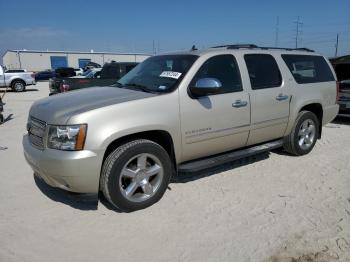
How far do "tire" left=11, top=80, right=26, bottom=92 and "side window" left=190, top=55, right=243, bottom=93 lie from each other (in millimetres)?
20865

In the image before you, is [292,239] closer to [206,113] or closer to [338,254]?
[338,254]

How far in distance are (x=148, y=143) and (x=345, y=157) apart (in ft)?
13.1

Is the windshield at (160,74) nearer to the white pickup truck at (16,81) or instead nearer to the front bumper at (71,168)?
the front bumper at (71,168)

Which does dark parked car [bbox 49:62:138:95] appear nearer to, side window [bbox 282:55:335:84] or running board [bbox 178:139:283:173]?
side window [bbox 282:55:335:84]

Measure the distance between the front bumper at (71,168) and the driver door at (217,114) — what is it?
47.0 inches

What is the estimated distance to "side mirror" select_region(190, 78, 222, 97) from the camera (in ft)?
13.6

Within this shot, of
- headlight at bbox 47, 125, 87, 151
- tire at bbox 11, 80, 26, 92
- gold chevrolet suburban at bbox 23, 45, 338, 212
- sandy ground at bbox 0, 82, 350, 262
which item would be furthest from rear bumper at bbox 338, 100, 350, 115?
tire at bbox 11, 80, 26, 92

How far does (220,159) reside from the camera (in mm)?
4734

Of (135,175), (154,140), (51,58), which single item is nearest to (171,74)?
(154,140)

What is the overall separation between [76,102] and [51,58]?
67018 millimetres

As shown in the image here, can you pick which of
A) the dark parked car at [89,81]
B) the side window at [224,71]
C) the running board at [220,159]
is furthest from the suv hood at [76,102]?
the dark parked car at [89,81]

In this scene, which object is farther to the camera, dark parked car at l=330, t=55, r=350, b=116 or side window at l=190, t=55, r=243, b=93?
dark parked car at l=330, t=55, r=350, b=116

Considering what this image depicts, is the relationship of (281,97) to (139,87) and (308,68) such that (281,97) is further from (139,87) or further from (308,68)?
(139,87)

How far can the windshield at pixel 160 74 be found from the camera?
14.4 feet
